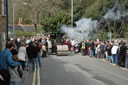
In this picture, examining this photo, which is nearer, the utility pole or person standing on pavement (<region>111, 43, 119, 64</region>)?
the utility pole

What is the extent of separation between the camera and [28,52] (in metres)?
15.2

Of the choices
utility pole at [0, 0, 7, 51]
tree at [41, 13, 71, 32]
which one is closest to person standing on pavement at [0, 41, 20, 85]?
utility pole at [0, 0, 7, 51]

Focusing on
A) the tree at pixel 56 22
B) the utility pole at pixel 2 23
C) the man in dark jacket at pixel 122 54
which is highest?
the tree at pixel 56 22

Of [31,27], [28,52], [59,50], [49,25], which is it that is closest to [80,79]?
[28,52]

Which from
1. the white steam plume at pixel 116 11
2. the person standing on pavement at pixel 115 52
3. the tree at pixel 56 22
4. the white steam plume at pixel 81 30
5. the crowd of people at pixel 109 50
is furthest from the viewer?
the tree at pixel 56 22

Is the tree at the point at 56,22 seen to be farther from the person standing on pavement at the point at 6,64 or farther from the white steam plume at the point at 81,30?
the person standing on pavement at the point at 6,64

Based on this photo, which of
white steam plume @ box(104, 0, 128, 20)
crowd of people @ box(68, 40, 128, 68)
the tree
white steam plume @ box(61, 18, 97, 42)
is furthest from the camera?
the tree

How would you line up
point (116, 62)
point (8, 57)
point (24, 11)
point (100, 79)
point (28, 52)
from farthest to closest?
1. point (24, 11)
2. point (116, 62)
3. point (28, 52)
4. point (100, 79)
5. point (8, 57)

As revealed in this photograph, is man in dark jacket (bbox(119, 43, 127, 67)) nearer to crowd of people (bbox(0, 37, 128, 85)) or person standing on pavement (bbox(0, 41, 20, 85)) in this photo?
crowd of people (bbox(0, 37, 128, 85))

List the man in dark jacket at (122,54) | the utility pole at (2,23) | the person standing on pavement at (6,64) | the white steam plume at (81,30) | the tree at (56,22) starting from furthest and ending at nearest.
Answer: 1. the tree at (56,22)
2. the white steam plume at (81,30)
3. the man in dark jacket at (122,54)
4. the utility pole at (2,23)
5. the person standing on pavement at (6,64)

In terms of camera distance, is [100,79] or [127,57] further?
[127,57]

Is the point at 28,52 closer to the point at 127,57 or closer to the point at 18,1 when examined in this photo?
the point at 127,57

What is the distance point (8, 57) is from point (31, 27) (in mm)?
75655

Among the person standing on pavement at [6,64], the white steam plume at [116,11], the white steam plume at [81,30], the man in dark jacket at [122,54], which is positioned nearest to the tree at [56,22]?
the white steam plume at [81,30]
